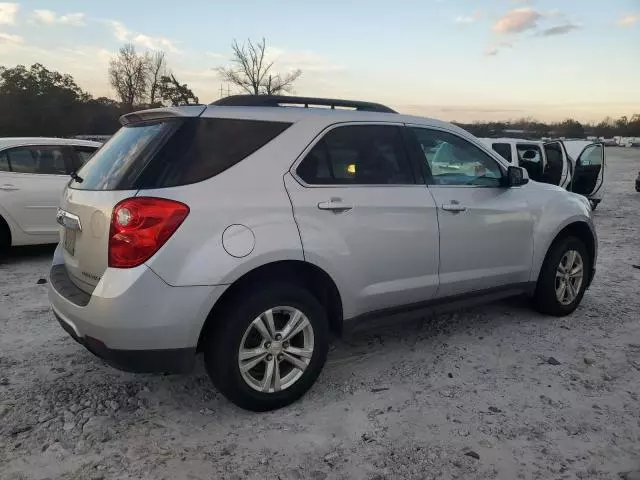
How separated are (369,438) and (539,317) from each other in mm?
2672

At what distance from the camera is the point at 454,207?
3838mm

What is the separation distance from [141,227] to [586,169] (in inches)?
518

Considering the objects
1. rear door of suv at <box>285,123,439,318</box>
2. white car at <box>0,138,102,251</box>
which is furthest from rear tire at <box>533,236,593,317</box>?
white car at <box>0,138,102,251</box>

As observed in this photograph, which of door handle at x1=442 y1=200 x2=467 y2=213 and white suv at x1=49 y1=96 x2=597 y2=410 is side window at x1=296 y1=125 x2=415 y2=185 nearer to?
white suv at x1=49 y1=96 x2=597 y2=410

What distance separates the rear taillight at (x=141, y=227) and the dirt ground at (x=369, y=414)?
980 mm

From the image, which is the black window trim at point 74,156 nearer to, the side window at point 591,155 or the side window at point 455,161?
the side window at point 455,161

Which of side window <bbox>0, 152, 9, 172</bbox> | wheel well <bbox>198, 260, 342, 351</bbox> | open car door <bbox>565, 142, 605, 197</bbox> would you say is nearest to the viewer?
wheel well <bbox>198, 260, 342, 351</bbox>

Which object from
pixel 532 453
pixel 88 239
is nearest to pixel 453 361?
pixel 532 453

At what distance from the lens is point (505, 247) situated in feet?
13.9

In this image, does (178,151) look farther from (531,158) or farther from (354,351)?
(531,158)

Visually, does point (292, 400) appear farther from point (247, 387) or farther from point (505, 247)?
point (505, 247)

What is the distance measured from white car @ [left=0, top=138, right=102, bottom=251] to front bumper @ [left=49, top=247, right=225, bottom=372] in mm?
Result: 4390

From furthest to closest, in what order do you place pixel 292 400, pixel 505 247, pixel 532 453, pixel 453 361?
pixel 505 247 < pixel 453 361 < pixel 292 400 < pixel 532 453

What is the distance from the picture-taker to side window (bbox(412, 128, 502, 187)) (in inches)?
152
